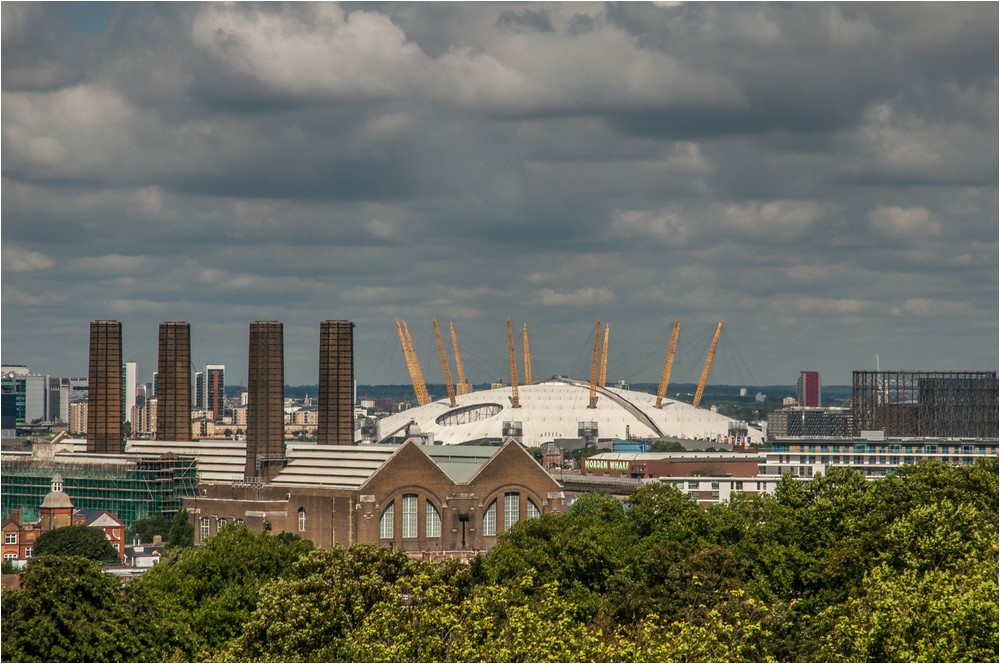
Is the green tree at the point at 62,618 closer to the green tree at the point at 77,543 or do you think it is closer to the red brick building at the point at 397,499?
the green tree at the point at 77,543

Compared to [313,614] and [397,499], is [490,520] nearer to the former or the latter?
[397,499]

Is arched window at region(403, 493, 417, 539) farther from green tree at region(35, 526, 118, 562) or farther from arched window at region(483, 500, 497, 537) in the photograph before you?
green tree at region(35, 526, 118, 562)

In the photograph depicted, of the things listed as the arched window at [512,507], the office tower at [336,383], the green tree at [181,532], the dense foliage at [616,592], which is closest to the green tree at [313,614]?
the dense foliage at [616,592]

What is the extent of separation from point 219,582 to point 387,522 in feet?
253

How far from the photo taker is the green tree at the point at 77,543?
153m

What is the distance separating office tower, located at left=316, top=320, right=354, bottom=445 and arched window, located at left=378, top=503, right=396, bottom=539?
21519mm

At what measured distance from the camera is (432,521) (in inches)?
6531

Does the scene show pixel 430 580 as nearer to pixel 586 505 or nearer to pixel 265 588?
pixel 265 588

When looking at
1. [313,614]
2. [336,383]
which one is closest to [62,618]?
[313,614]

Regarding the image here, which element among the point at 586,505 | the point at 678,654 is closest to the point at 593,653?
the point at 678,654

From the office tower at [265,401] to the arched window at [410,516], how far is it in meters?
22.4

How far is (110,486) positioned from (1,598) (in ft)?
410

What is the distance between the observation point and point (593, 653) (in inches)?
2334

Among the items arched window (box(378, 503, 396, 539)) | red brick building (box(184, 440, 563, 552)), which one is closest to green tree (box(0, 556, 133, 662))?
red brick building (box(184, 440, 563, 552))
